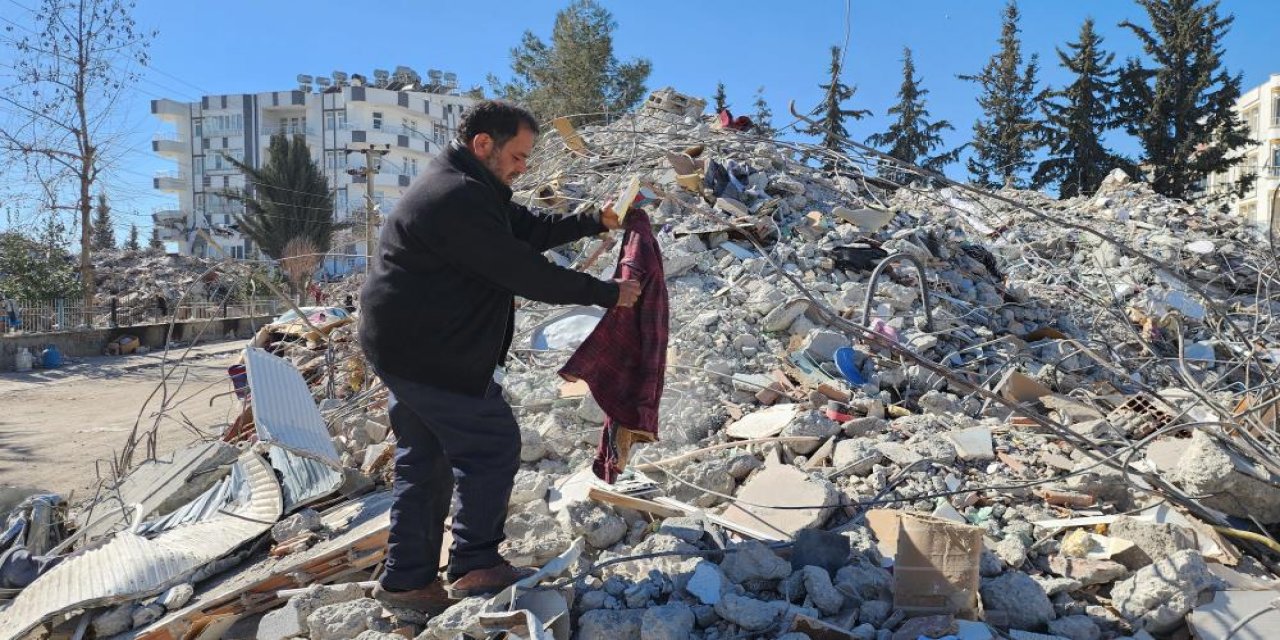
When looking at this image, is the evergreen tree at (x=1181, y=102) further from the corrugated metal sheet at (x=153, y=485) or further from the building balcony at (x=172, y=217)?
the building balcony at (x=172, y=217)

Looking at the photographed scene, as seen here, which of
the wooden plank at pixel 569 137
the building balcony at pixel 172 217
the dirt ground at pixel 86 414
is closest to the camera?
the dirt ground at pixel 86 414

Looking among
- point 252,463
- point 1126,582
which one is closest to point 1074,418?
point 1126,582

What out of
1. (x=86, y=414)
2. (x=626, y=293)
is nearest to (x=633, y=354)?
(x=626, y=293)

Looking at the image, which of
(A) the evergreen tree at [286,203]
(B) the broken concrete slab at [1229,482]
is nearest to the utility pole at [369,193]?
(B) the broken concrete slab at [1229,482]

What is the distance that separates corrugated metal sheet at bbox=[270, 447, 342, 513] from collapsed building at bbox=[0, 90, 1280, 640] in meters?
0.01

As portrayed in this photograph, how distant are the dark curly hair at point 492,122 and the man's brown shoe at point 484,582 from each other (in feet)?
3.73

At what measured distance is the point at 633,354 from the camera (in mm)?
2668

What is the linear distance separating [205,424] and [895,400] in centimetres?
635

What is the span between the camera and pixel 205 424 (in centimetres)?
762

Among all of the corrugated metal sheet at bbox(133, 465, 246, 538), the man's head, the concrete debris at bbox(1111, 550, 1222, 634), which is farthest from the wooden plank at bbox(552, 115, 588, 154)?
the concrete debris at bbox(1111, 550, 1222, 634)

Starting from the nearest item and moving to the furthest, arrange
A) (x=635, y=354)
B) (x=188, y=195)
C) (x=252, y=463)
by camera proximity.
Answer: (x=635, y=354) < (x=252, y=463) < (x=188, y=195)

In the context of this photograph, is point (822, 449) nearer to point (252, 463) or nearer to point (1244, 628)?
point (1244, 628)

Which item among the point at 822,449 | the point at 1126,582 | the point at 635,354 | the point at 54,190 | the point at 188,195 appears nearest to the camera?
the point at 1126,582

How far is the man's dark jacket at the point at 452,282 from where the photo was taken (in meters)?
2.04
